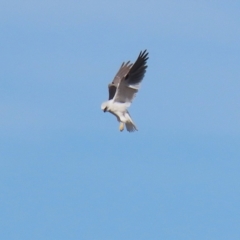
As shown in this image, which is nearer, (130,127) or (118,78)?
(130,127)

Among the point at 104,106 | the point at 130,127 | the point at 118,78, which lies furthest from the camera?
the point at 118,78

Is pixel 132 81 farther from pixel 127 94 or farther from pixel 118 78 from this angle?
pixel 118 78

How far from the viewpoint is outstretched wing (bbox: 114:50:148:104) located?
102 ft

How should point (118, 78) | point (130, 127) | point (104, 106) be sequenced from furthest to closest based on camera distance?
point (118, 78) < point (104, 106) < point (130, 127)

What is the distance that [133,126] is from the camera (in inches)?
1219

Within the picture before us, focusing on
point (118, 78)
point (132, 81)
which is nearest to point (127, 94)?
point (132, 81)

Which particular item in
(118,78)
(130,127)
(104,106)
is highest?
(118,78)

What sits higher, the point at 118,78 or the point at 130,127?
the point at 118,78

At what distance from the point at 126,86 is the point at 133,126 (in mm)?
1054

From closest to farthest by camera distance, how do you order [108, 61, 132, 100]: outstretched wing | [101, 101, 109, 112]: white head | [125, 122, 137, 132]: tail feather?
[125, 122, 137, 132]: tail feather, [101, 101, 109, 112]: white head, [108, 61, 132, 100]: outstretched wing

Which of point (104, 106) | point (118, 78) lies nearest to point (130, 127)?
point (104, 106)

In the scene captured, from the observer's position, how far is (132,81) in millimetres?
31188

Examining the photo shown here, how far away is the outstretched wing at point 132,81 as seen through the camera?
31.0m

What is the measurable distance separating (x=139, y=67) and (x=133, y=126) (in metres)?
1.48
